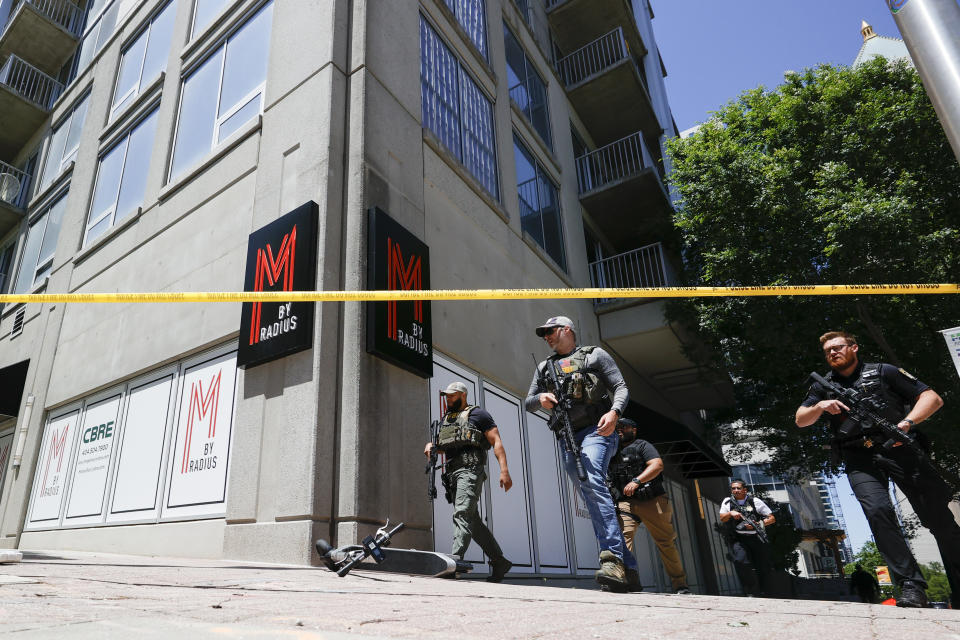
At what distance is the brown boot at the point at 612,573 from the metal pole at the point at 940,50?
3131 millimetres

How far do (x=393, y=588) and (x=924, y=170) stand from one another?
41.7ft

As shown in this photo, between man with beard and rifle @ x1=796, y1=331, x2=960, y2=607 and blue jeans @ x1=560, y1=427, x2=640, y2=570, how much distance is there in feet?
4.76

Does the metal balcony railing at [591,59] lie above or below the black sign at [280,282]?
above

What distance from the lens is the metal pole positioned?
9.77ft

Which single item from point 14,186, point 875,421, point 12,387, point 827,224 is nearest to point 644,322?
point 827,224

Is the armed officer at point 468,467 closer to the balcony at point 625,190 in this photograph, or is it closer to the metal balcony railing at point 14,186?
the balcony at point 625,190

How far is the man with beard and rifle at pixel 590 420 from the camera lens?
4.31 metres

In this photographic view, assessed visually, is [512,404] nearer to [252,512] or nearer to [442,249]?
[442,249]

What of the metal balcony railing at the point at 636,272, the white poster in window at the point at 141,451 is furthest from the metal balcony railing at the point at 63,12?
the metal balcony railing at the point at 636,272

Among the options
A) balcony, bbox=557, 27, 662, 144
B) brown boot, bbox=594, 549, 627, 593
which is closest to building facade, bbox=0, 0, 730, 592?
balcony, bbox=557, 27, 662, 144

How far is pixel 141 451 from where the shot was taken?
323 inches

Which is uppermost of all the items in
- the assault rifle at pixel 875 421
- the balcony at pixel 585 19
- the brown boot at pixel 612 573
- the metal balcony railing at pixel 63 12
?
the metal balcony railing at pixel 63 12

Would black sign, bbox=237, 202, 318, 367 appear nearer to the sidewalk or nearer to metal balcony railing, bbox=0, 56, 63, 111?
the sidewalk

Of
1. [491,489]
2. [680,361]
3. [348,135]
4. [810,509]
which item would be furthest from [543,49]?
[810,509]
